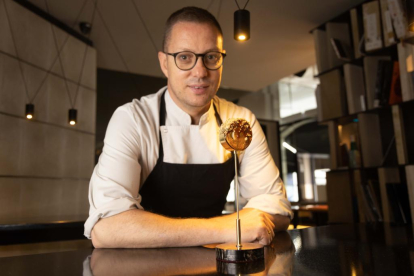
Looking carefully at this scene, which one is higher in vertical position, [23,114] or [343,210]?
[23,114]

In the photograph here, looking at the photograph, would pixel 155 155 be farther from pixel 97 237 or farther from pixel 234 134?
pixel 234 134

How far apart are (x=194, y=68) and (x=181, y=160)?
13.5 inches

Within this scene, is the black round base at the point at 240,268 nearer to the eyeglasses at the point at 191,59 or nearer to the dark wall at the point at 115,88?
the eyeglasses at the point at 191,59

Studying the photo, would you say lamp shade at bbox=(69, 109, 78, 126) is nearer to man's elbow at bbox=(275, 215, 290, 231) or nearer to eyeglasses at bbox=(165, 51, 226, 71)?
eyeglasses at bbox=(165, 51, 226, 71)

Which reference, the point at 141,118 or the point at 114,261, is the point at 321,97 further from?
the point at 114,261

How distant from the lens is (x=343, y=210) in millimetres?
3412

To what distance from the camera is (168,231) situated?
982 millimetres

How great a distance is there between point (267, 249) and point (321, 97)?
3.09m

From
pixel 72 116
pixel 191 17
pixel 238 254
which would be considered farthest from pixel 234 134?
pixel 72 116

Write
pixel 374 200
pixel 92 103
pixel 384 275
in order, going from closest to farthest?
1. pixel 384 275
2. pixel 374 200
3. pixel 92 103

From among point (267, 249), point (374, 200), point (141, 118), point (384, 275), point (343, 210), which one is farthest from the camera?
point (343, 210)

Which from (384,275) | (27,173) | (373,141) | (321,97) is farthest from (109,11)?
(384,275)

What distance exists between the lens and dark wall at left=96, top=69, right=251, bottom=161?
5.71 meters

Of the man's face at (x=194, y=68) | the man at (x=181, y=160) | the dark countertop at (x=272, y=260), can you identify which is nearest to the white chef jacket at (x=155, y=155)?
Result: the man at (x=181, y=160)
